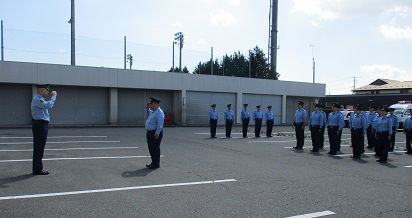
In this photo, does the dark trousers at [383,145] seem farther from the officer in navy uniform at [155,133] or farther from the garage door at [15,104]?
the garage door at [15,104]

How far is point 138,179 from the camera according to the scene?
279 inches

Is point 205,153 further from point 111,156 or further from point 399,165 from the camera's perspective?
point 399,165

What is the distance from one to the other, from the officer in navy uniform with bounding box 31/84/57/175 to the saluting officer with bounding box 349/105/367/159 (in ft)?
30.6

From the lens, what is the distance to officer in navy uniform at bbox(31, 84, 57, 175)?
716cm

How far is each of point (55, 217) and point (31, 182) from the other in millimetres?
2192

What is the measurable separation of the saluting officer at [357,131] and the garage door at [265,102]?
62.3 ft

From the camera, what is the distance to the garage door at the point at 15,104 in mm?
22125

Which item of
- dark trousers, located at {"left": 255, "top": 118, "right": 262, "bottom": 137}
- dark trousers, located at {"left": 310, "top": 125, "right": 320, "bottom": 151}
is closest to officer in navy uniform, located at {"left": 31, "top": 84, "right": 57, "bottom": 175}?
dark trousers, located at {"left": 310, "top": 125, "right": 320, "bottom": 151}

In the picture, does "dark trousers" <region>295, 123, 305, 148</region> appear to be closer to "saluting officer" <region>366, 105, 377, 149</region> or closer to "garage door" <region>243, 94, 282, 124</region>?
"saluting officer" <region>366, 105, 377, 149</region>

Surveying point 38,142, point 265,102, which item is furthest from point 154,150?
point 265,102

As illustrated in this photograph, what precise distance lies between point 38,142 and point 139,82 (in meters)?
18.9

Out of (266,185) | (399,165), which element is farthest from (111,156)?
(399,165)

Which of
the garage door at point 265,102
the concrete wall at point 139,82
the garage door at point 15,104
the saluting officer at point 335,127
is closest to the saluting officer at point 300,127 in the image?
the saluting officer at point 335,127

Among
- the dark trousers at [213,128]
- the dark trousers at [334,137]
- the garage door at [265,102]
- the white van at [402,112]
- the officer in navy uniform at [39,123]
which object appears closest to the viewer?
the officer in navy uniform at [39,123]
